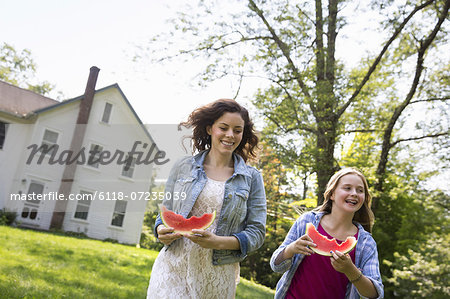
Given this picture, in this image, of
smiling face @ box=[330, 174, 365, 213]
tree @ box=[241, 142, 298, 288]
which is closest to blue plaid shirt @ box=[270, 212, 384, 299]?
smiling face @ box=[330, 174, 365, 213]

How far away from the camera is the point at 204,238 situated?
7.57 ft

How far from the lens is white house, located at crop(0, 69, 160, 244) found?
63.7 ft

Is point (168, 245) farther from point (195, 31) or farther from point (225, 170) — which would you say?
point (195, 31)

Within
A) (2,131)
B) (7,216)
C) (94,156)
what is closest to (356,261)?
(7,216)

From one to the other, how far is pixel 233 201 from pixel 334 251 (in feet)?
2.53

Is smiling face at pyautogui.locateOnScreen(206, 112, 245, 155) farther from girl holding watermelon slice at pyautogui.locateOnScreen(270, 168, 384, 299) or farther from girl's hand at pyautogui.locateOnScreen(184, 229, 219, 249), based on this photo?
girl holding watermelon slice at pyautogui.locateOnScreen(270, 168, 384, 299)

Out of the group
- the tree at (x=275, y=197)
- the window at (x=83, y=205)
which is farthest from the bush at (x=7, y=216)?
the tree at (x=275, y=197)

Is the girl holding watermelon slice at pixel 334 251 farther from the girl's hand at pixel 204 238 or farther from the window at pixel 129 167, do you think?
the window at pixel 129 167

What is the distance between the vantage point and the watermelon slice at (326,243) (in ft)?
8.63

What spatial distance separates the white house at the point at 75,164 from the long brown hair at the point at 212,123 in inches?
720

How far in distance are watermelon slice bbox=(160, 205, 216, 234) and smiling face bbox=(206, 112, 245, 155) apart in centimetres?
50

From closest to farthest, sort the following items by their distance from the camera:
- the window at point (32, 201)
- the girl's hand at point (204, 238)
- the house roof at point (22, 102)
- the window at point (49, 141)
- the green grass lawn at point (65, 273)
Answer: the girl's hand at point (204, 238)
the green grass lawn at point (65, 273)
the window at point (32, 201)
the house roof at point (22, 102)
the window at point (49, 141)

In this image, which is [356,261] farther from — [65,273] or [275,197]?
[275,197]

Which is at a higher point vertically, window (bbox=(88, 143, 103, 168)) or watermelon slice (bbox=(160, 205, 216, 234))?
window (bbox=(88, 143, 103, 168))
